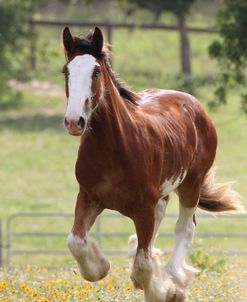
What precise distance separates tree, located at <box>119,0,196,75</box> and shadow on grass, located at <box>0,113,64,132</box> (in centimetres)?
439

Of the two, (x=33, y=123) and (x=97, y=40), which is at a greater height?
(x=97, y=40)

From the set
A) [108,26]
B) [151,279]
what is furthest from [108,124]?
[108,26]

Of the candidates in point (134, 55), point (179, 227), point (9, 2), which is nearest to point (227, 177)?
point (9, 2)

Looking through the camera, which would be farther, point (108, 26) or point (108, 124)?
point (108, 26)

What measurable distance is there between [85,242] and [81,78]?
137cm

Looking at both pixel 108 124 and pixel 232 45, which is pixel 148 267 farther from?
pixel 232 45

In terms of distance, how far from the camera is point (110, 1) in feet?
154

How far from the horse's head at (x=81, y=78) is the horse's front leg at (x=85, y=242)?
3.00 feet

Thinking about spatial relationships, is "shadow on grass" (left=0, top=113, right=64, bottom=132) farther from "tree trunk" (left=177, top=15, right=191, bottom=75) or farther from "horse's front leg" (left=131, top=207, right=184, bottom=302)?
"horse's front leg" (left=131, top=207, right=184, bottom=302)

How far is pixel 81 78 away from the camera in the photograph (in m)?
7.57

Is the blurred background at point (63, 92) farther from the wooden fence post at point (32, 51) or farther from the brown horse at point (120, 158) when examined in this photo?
the brown horse at point (120, 158)

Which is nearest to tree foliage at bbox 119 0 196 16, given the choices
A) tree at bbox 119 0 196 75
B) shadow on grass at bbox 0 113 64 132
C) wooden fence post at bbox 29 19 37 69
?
tree at bbox 119 0 196 75

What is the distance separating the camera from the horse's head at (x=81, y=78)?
290 inches

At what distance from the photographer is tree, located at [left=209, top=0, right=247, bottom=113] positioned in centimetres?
1736
